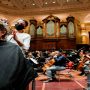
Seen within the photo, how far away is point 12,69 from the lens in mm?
1117

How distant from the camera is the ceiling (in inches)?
635

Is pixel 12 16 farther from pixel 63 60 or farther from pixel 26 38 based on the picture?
pixel 26 38

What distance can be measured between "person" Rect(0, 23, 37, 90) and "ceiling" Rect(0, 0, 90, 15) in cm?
1499

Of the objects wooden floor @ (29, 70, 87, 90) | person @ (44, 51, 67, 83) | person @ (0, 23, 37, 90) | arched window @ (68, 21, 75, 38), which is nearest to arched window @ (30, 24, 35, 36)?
arched window @ (68, 21, 75, 38)

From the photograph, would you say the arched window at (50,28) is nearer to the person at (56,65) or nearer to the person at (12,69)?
the person at (56,65)

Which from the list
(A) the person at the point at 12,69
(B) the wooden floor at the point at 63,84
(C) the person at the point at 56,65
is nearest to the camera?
(A) the person at the point at 12,69

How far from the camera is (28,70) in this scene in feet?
4.11

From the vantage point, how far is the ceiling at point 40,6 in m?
16.1

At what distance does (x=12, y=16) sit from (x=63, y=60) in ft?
39.2

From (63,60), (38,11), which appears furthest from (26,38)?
(38,11)

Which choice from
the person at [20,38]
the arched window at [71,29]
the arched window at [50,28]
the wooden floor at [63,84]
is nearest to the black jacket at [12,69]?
the person at [20,38]

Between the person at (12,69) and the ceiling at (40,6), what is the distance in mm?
14995

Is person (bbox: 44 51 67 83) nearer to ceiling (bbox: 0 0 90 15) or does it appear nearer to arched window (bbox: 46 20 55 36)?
ceiling (bbox: 0 0 90 15)

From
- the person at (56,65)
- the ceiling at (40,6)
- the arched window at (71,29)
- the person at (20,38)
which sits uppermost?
→ the ceiling at (40,6)
